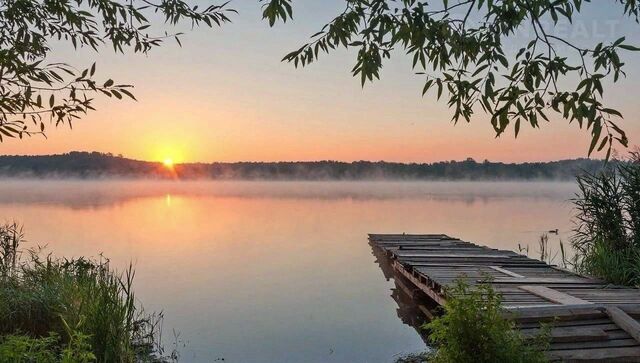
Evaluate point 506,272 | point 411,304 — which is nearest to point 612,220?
point 506,272

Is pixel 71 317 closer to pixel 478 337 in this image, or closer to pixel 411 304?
pixel 478 337

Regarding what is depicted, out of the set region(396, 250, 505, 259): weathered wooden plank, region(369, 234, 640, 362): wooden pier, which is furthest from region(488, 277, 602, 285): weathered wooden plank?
region(396, 250, 505, 259): weathered wooden plank

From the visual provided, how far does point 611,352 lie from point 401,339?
477 centimetres

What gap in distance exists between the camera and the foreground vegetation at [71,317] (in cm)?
603

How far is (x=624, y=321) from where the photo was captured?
6820 mm

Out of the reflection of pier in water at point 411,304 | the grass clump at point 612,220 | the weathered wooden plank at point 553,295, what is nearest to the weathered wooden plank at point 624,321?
the weathered wooden plank at point 553,295

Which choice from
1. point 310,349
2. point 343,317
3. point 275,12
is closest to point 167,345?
point 310,349

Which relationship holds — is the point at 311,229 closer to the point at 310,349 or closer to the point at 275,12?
the point at 310,349

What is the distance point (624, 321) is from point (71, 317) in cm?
682

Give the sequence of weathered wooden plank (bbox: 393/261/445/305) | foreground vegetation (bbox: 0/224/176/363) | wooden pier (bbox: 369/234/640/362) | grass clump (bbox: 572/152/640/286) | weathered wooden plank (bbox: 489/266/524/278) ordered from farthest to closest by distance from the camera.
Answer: weathered wooden plank (bbox: 489/266/524/278)
grass clump (bbox: 572/152/640/286)
weathered wooden plank (bbox: 393/261/445/305)
wooden pier (bbox: 369/234/640/362)
foreground vegetation (bbox: 0/224/176/363)

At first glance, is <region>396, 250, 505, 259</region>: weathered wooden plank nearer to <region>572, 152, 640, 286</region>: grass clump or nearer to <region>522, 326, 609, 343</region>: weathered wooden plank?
<region>572, 152, 640, 286</region>: grass clump

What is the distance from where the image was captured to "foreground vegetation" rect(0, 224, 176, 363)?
6.03 m

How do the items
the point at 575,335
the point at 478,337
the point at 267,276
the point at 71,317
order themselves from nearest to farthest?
the point at 478,337
the point at 575,335
the point at 71,317
the point at 267,276

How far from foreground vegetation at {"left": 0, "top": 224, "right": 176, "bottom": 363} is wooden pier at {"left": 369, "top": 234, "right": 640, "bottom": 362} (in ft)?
12.6
